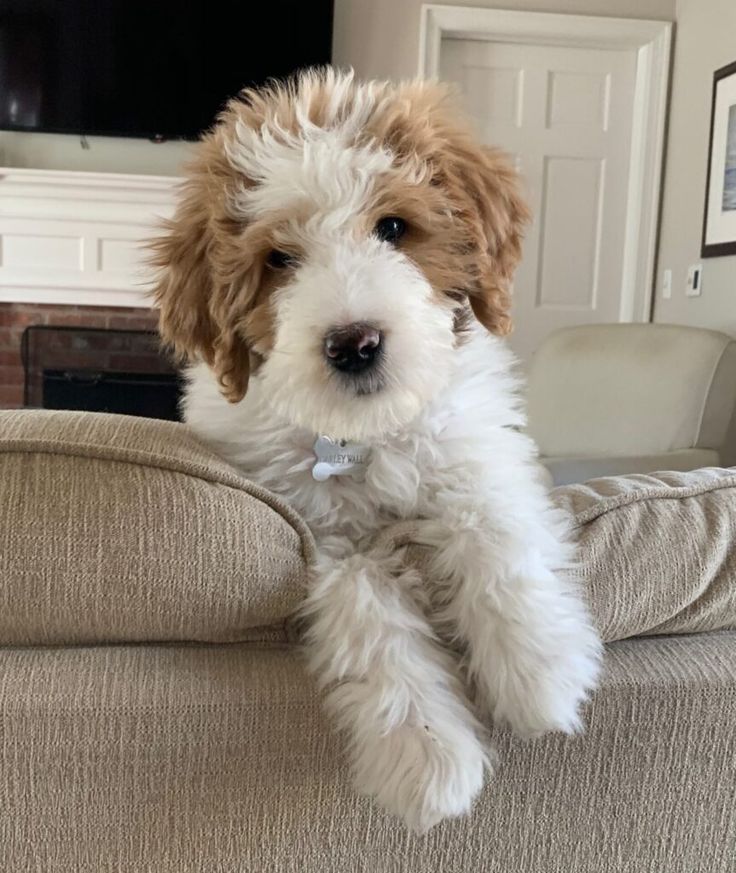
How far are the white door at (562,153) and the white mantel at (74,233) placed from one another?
180 cm

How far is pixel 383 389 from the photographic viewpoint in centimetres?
116

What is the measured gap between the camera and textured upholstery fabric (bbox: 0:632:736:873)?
0.91 m

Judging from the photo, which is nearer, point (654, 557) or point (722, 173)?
point (654, 557)

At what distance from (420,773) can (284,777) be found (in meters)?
0.14

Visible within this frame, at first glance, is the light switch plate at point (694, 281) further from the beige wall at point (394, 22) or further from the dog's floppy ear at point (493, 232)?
the dog's floppy ear at point (493, 232)

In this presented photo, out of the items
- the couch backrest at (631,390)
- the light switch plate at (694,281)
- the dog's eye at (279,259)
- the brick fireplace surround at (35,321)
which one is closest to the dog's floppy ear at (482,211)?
the dog's eye at (279,259)

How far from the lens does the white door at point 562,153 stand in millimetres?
5156

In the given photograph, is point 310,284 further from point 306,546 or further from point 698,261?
point 698,261

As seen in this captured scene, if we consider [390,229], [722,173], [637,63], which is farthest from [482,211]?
[637,63]

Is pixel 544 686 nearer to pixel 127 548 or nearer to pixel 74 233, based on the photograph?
pixel 127 548

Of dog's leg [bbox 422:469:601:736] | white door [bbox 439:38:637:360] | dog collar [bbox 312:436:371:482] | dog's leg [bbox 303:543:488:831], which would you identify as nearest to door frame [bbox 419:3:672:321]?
white door [bbox 439:38:637:360]

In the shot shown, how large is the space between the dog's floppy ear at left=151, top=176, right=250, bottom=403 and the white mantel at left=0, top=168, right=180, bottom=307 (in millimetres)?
3648

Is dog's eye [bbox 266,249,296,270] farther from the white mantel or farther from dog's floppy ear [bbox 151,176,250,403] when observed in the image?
the white mantel

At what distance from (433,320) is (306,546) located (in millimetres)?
372
